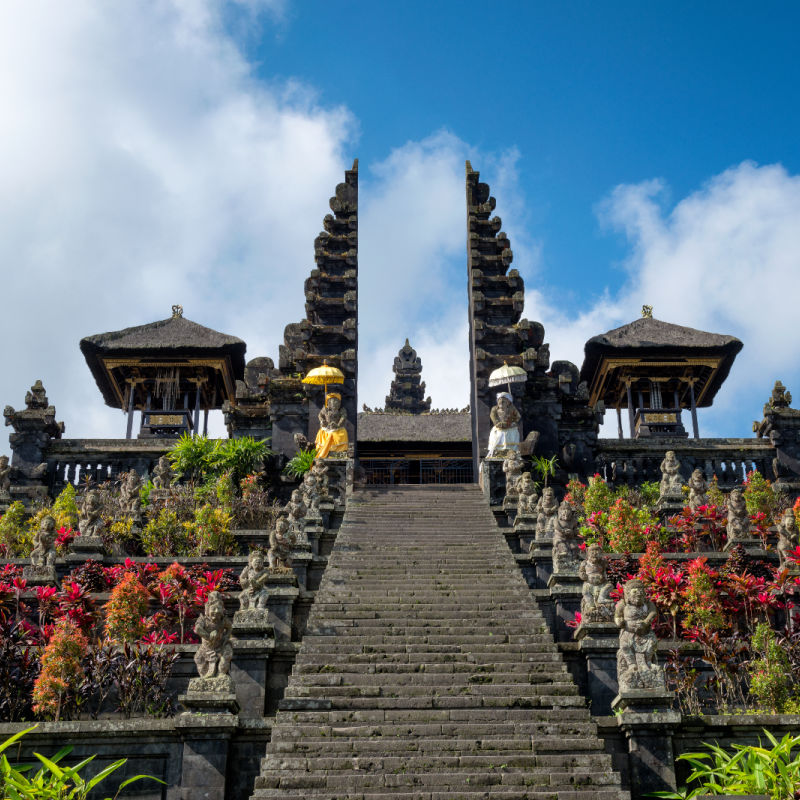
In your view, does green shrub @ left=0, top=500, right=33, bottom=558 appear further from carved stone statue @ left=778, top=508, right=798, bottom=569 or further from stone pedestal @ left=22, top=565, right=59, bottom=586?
carved stone statue @ left=778, top=508, right=798, bottom=569

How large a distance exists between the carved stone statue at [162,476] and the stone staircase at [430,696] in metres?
5.74

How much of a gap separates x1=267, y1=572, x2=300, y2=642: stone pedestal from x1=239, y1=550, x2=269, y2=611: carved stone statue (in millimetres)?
497

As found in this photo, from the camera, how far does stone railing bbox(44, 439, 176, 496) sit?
22.7 m

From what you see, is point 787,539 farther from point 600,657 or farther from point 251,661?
point 251,661

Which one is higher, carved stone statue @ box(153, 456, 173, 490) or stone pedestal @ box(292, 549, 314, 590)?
carved stone statue @ box(153, 456, 173, 490)

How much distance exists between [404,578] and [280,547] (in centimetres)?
182

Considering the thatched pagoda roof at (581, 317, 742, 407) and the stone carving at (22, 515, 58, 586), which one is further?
the thatched pagoda roof at (581, 317, 742, 407)

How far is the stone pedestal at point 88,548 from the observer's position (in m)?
15.2

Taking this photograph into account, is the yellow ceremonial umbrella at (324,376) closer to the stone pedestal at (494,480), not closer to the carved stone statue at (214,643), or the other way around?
the stone pedestal at (494,480)

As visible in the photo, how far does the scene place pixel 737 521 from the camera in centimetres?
1619

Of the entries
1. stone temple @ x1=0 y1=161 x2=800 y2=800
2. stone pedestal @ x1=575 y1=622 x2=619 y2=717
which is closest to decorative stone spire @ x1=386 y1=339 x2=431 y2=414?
stone temple @ x1=0 y1=161 x2=800 y2=800

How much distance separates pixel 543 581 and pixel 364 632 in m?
3.45

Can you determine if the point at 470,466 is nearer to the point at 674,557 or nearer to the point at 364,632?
the point at 674,557

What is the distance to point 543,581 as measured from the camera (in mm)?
15117
